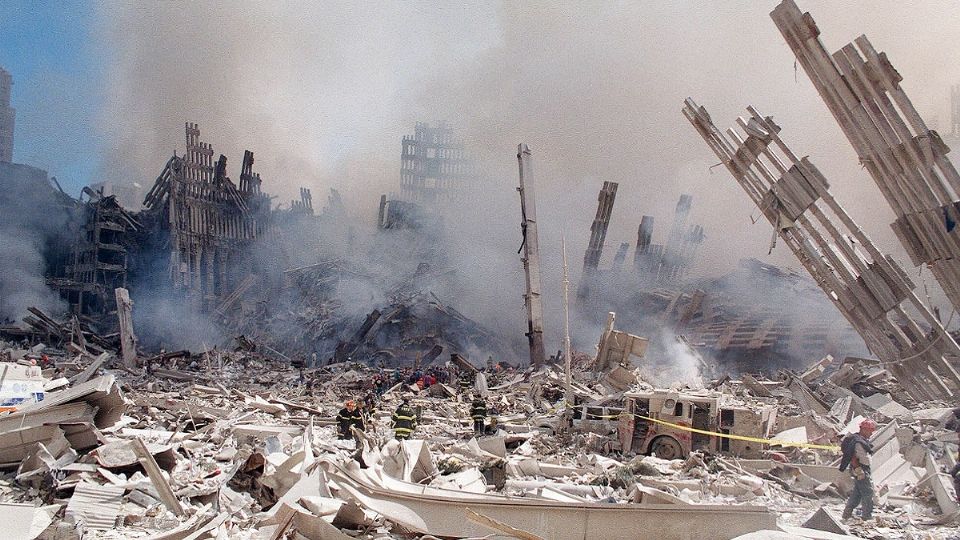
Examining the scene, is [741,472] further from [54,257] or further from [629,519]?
[54,257]

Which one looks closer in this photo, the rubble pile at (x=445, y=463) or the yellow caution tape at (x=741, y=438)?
the rubble pile at (x=445, y=463)

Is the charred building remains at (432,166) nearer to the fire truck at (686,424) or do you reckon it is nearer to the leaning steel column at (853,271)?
the leaning steel column at (853,271)

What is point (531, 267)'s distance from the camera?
21797 mm

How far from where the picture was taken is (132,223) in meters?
29.0

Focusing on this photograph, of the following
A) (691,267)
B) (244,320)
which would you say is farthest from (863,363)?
(244,320)

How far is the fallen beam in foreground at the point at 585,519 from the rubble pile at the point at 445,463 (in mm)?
18

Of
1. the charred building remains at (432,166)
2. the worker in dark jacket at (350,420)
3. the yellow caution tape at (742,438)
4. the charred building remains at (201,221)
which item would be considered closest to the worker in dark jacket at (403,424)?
the worker in dark jacket at (350,420)

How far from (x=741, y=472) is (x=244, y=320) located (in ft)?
74.1

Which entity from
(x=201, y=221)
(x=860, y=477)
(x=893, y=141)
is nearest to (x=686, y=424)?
(x=860, y=477)

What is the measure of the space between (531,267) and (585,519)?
52.4 ft

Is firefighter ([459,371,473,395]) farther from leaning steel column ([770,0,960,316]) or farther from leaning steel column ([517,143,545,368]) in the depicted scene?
leaning steel column ([770,0,960,316])

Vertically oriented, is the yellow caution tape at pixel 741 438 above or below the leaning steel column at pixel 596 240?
below

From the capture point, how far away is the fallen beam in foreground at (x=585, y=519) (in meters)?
5.90

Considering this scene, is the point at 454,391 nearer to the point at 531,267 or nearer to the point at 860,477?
the point at 531,267
